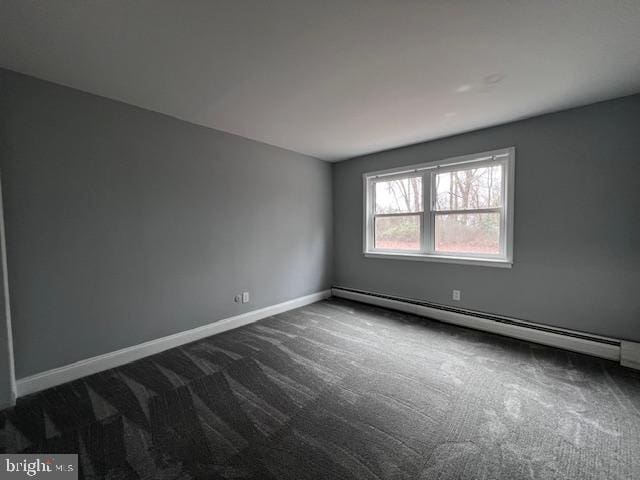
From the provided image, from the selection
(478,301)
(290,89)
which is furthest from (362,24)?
(478,301)

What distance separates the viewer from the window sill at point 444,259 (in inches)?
121

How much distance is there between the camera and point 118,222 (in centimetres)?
243

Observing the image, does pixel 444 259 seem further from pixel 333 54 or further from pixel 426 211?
pixel 333 54

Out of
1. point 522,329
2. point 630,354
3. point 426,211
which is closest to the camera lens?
point 630,354

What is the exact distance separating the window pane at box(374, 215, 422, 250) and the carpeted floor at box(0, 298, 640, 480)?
5.36 ft

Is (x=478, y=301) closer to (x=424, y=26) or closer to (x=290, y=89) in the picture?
(x=424, y=26)

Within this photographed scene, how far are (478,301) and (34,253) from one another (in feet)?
14.6

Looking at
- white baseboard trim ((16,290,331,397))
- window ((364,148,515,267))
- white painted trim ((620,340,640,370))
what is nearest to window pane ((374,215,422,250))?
window ((364,148,515,267))

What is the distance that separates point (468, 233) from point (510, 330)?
1.22 metres

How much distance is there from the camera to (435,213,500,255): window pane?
3168 millimetres

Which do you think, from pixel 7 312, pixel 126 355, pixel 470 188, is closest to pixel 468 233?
pixel 470 188

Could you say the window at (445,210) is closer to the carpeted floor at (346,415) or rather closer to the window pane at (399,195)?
the window pane at (399,195)

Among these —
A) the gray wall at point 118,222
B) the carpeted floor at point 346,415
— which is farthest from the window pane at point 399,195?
the carpeted floor at point 346,415

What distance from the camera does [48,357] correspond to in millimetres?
2096
